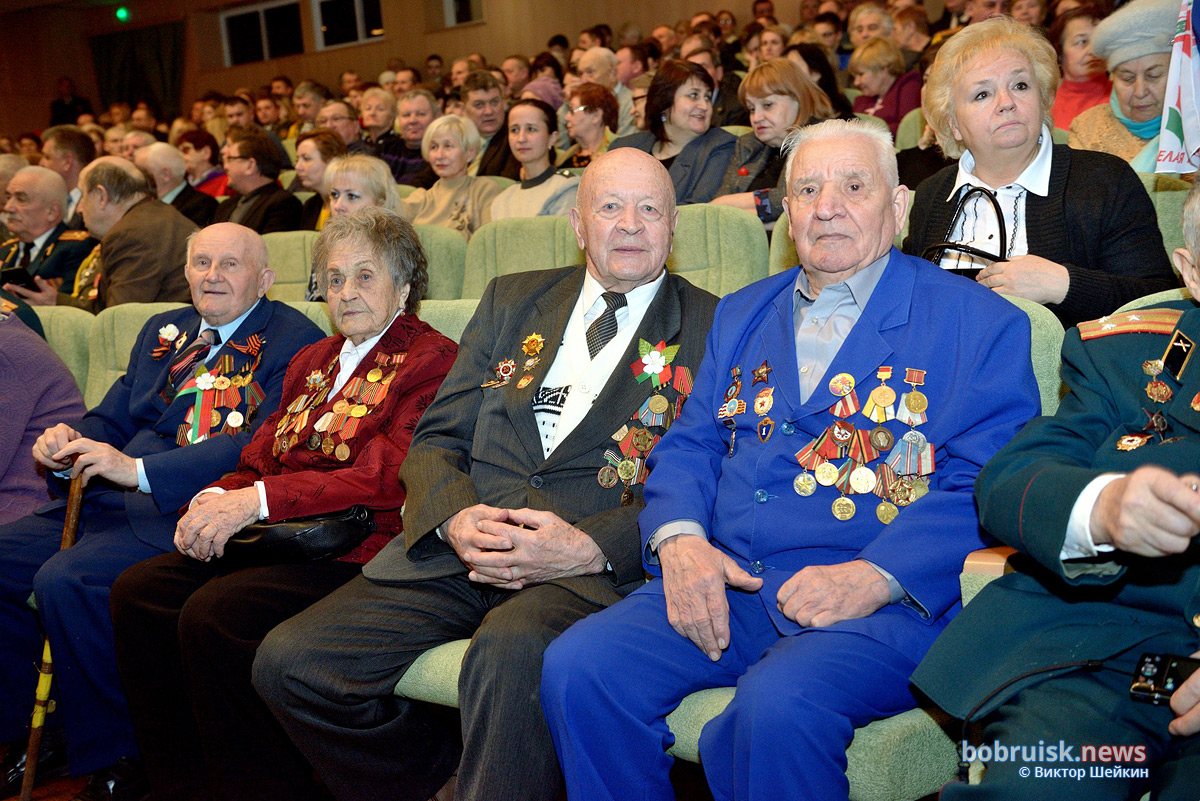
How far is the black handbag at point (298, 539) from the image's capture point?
2.19m

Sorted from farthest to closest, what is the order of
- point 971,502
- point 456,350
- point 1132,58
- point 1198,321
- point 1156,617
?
point 1132,58 < point 456,350 < point 971,502 < point 1198,321 < point 1156,617

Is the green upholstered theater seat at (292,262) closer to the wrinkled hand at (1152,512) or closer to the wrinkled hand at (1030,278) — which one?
the wrinkled hand at (1030,278)

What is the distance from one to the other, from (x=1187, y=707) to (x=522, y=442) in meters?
1.32

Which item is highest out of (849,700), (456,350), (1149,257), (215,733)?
(1149,257)

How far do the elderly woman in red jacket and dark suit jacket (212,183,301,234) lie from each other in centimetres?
267

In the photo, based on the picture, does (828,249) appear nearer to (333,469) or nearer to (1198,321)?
(1198,321)

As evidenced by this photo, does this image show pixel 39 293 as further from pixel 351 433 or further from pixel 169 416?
pixel 351 433

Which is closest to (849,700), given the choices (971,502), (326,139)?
(971,502)

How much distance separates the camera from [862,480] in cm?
172

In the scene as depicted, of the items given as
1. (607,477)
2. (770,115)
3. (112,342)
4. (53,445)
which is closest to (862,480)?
(607,477)

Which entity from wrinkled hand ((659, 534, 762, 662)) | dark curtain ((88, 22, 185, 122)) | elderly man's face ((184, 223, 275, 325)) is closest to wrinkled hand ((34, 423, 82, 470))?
elderly man's face ((184, 223, 275, 325))

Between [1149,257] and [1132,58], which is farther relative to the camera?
[1132,58]

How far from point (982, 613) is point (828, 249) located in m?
0.75

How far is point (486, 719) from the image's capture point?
1747 millimetres
